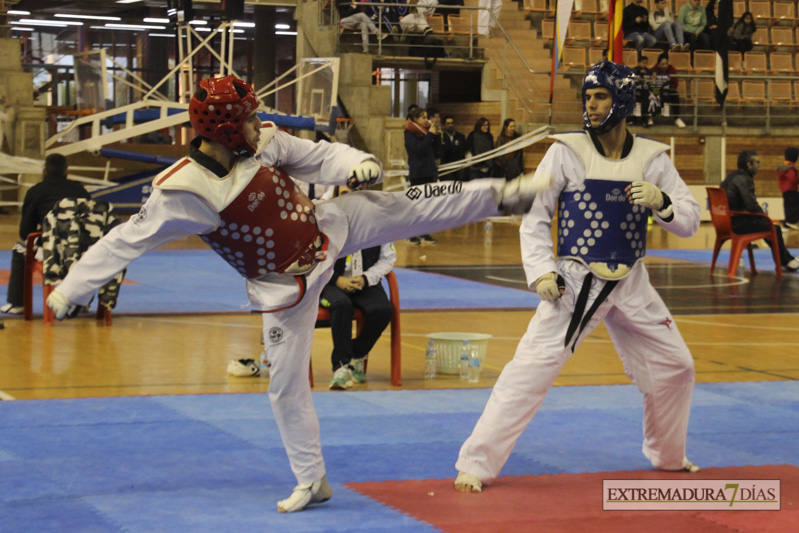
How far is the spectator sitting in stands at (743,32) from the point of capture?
2484 cm

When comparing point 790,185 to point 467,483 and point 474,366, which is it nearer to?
point 474,366

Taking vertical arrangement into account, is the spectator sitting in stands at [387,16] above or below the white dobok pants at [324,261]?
above

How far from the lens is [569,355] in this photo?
492cm

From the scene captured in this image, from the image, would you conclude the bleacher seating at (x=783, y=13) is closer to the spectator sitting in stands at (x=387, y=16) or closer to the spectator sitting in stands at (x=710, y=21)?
the spectator sitting in stands at (x=710, y=21)

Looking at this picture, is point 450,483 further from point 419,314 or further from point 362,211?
point 419,314

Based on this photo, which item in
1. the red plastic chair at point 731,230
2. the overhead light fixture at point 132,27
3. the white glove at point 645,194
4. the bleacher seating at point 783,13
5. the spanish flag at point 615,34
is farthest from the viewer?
the overhead light fixture at point 132,27

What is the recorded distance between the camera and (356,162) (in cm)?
452

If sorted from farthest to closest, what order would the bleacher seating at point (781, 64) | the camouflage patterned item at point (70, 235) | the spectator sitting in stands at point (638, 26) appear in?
the bleacher seating at point (781, 64), the spectator sitting in stands at point (638, 26), the camouflage patterned item at point (70, 235)

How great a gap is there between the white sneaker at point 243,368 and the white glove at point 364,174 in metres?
3.51

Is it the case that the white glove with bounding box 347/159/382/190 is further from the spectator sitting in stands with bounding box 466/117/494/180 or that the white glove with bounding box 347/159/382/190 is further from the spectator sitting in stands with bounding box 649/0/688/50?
the spectator sitting in stands with bounding box 649/0/688/50

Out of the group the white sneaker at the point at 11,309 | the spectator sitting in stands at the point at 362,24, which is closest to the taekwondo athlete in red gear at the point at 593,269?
the white sneaker at the point at 11,309

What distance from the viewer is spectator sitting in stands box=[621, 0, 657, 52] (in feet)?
78.5

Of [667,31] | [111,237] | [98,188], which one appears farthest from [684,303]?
[667,31]

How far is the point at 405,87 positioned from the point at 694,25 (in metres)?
7.40
